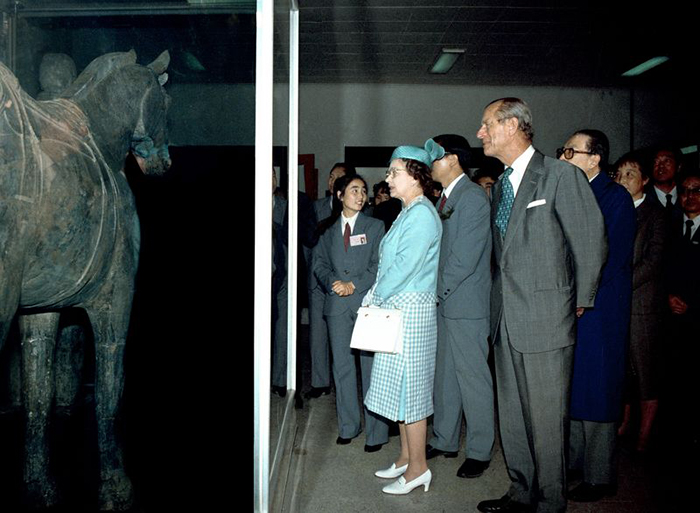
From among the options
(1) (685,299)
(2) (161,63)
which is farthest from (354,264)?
(2) (161,63)

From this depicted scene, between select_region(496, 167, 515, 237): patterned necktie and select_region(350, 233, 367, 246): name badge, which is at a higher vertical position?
select_region(496, 167, 515, 237): patterned necktie

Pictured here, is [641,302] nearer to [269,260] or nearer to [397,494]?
[397,494]

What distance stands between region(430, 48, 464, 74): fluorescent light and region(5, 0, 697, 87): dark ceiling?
0.32ft

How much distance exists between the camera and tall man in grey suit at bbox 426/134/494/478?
3297 millimetres

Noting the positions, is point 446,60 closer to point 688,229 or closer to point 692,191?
point 692,191

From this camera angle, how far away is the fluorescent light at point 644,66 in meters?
8.46

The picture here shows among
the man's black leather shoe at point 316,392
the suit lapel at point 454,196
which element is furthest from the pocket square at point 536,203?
the man's black leather shoe at point 316,392

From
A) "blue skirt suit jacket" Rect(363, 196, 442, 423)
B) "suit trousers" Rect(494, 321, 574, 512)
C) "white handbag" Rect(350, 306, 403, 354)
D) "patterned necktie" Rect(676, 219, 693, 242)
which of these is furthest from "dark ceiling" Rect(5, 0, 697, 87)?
"patterned necktie" Rect(676, 219, 693, 242)

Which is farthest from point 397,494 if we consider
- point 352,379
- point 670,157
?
point 670,157

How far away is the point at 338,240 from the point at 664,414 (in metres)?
2.70

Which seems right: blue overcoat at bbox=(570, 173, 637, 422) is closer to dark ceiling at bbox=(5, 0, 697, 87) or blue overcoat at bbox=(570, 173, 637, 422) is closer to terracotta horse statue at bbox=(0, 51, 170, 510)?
dark ceiling at bbox=(5, 0, 697, 87)

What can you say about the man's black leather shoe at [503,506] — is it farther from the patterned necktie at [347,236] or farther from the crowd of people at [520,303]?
the patterned necktie at [347,236]

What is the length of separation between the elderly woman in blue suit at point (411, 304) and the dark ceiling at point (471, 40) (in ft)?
2.73

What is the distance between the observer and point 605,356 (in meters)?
2.85
